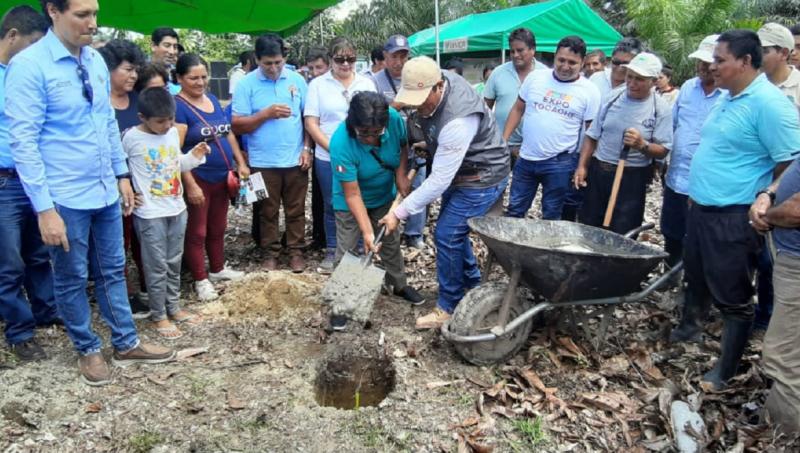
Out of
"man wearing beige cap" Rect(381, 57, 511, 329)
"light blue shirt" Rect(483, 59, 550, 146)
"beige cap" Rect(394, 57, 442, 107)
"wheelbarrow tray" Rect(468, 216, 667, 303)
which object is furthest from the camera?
"light blue shirt" Rect(483, 59, 550, 146)

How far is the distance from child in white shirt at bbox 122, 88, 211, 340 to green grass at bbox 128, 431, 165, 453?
1109 millimetres

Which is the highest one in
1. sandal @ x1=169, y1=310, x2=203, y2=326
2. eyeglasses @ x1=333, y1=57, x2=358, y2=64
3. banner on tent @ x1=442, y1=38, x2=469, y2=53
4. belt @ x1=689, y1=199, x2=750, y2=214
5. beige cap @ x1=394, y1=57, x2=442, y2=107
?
banner on tent @ x1=442, y1=38, x2=469, y2=53

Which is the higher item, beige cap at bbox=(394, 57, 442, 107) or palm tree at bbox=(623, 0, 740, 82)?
palm tree at bbox=(623, 0, 740, 82)

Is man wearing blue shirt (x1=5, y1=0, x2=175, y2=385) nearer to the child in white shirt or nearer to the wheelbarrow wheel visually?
the child in white shirt

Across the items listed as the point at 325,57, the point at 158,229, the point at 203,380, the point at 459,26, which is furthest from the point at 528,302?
the point at 459,26

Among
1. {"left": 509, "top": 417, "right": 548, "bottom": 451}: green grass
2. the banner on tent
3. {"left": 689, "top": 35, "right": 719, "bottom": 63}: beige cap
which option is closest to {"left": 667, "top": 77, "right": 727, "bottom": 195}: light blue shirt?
{"left": 689, "top": 35, "right": 719, "bottom": 63}: beige cap

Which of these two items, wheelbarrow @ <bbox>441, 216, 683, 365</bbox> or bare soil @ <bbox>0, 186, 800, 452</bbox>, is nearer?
bare soil @ <bbox>0, 186, 800, 452</bbox>

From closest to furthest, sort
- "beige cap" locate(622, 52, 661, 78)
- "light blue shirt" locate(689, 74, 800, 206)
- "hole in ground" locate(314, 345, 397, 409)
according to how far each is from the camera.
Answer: "light blue shirt" locate(689, 74, 800, 206), "hole in ground" locate(314, 345, 397, 409), "beige cap" locate(622, 52, 661, 78)

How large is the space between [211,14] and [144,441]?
503 centimetres

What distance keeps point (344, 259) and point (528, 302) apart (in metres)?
1.32

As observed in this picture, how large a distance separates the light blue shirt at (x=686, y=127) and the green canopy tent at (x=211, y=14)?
11.4 feet

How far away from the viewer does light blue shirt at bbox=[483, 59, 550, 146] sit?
6102 mm

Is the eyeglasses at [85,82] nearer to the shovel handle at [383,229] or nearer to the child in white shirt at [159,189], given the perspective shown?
the child in white shirt at [159,189]

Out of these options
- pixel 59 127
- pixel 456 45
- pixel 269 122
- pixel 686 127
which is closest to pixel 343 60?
pixel 269 122
